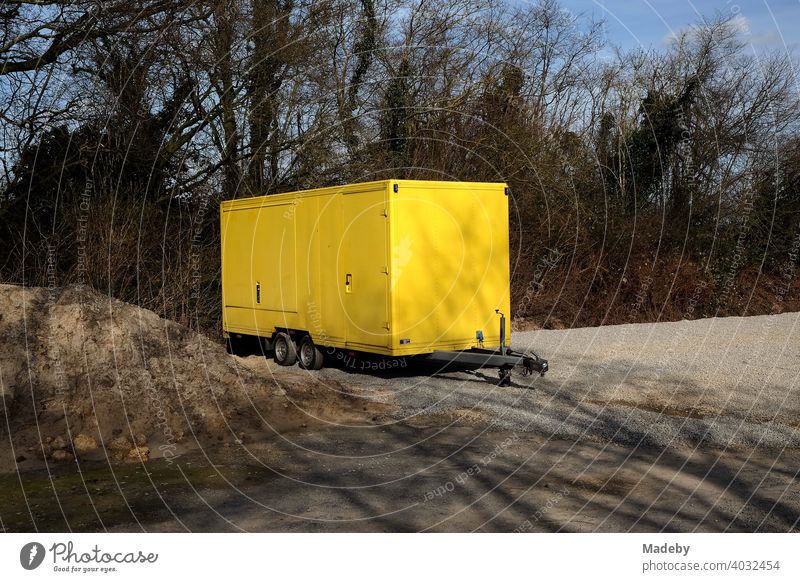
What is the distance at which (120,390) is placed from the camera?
9.45 m

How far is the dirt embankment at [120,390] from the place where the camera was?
8.58 meters

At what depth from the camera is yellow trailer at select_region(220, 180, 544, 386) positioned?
1191cm

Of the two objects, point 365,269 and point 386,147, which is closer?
point 365,269

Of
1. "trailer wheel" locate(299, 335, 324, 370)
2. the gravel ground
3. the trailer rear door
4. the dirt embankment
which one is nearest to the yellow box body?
the trailer rear door

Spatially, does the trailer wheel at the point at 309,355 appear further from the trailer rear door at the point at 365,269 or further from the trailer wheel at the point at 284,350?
the trailer rear door at the point at 365,269

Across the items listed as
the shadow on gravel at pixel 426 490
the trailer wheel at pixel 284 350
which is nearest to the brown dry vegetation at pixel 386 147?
the trailer wheel at pixel 284 350

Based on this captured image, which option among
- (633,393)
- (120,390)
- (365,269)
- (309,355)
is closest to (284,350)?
(309,355)

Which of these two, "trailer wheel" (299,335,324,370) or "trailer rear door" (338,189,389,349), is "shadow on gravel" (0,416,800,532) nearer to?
"trailer rear door" (338,189,389,349)

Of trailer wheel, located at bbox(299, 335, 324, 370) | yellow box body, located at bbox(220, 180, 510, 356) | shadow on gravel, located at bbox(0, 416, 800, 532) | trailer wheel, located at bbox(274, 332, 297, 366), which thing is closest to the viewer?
shadow on gravel, located at bbox(0, 416, 800, 532)

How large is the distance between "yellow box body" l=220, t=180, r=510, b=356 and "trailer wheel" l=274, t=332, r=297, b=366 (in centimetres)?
35

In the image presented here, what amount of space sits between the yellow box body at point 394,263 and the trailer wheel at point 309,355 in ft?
0.87

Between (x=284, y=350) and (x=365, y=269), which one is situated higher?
(x=365, y=269)

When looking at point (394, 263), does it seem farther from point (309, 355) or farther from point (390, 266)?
point (309, 355)

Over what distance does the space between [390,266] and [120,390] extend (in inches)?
155
